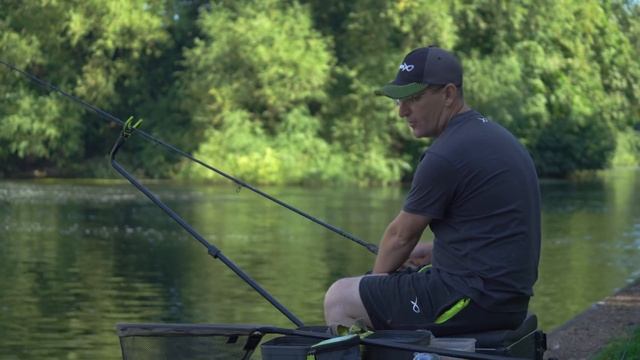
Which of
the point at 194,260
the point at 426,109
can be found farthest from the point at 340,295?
the point at 194,260

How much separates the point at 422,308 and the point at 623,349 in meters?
2.84

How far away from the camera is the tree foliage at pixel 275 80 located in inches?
1581

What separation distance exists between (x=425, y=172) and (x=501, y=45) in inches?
1548

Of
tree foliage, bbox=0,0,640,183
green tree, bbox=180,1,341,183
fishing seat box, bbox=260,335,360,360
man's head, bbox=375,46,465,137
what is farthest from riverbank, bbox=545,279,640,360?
green tree, bbox=180,1,341,183

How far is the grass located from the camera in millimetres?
7062

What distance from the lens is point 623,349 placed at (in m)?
7.20

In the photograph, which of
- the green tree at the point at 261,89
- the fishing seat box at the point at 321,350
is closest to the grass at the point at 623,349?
the fishing seat box at the point at 321,350

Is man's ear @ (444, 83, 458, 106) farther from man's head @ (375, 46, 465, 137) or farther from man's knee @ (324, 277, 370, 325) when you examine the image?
man's knee @ (324, 277, 370, 325)

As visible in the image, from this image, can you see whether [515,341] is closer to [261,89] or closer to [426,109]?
[426,109]

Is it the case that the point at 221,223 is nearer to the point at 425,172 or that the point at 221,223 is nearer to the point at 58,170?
the point at 425,172

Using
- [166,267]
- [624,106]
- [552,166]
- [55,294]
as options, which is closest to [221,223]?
A: [166,267]

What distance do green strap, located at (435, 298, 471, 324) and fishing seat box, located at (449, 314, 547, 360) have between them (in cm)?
7

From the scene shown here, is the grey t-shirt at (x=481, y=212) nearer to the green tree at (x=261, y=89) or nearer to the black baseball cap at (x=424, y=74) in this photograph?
the black baseball cap at (x=424, y=74)

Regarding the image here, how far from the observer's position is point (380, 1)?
42.0 meters
